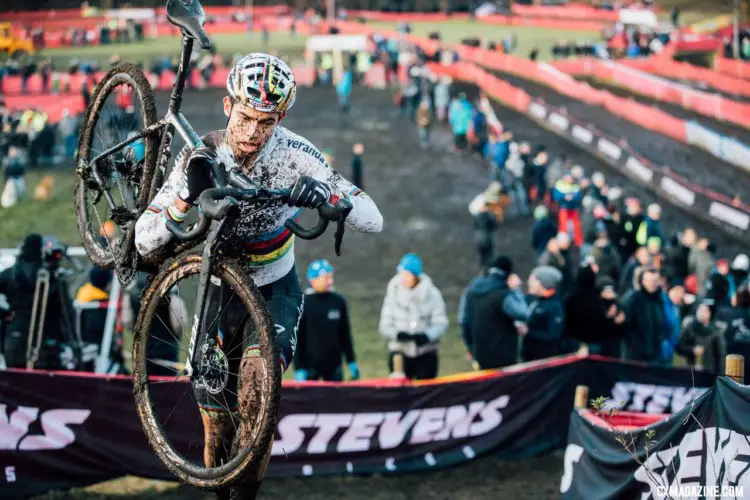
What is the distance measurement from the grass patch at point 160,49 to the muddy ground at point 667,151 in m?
26.1

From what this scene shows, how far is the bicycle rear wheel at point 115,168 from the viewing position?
254 inches

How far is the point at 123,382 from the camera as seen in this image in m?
10.5

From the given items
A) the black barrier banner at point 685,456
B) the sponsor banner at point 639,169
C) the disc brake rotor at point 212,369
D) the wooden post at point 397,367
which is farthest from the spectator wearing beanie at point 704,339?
the sponsor banner at point 639,169

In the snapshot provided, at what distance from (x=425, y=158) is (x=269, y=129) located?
27.8 m

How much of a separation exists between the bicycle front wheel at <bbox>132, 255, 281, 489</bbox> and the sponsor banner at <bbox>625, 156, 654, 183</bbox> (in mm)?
21734

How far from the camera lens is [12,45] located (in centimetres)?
5506

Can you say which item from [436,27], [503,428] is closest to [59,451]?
[503,428]

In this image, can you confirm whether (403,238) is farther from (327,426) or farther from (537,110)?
(327,426)

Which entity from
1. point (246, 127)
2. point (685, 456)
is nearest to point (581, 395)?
point (685, 456)

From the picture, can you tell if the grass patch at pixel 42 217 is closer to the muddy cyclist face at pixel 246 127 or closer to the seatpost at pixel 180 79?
the seatpost at pixel 180 79

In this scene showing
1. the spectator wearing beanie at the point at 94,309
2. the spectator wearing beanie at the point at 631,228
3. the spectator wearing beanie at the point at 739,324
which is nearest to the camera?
the spectator wearing beanie at the point at 94,309

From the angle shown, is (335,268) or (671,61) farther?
(671,61)

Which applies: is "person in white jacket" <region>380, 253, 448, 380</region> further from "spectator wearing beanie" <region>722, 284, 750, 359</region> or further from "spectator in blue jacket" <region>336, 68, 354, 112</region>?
"spectator in blue jacket" <region>336, 68, 354, 112</region>

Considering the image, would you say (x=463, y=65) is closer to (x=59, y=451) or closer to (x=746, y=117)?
(x=746, y=117)
